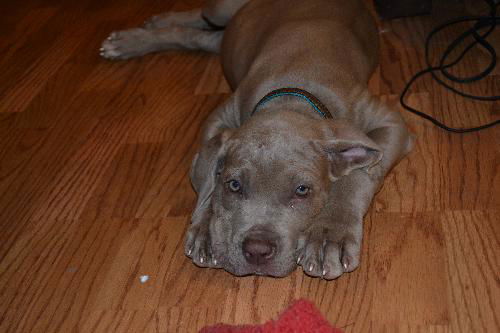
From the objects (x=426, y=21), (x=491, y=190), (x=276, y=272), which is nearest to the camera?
(x=276, y=272)

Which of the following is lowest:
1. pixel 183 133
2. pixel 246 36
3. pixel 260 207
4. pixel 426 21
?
pixel 426 21

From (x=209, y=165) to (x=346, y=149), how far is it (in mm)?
617

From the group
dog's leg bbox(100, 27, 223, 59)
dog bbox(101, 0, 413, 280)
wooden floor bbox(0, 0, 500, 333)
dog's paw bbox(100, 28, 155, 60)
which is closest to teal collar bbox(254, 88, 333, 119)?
dog bbox(101, 0, 413, 280)

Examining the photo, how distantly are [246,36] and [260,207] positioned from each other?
178 cm

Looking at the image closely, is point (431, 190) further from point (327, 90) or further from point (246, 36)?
point (246, 36)

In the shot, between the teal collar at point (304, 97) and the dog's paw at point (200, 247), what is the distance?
2.32ft

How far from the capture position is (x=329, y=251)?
2506 millimetres

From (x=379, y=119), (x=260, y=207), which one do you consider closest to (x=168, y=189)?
(x=260, y=207)

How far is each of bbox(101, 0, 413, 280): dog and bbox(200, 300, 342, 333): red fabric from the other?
170 millimetres

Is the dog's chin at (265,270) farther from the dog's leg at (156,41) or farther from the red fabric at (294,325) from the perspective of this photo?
the dog's leg at (156,41)

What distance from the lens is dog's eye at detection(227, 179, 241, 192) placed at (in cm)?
255

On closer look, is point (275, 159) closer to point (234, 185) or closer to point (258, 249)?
point (234, 185)

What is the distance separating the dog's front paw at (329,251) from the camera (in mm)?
2473

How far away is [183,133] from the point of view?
375cm
